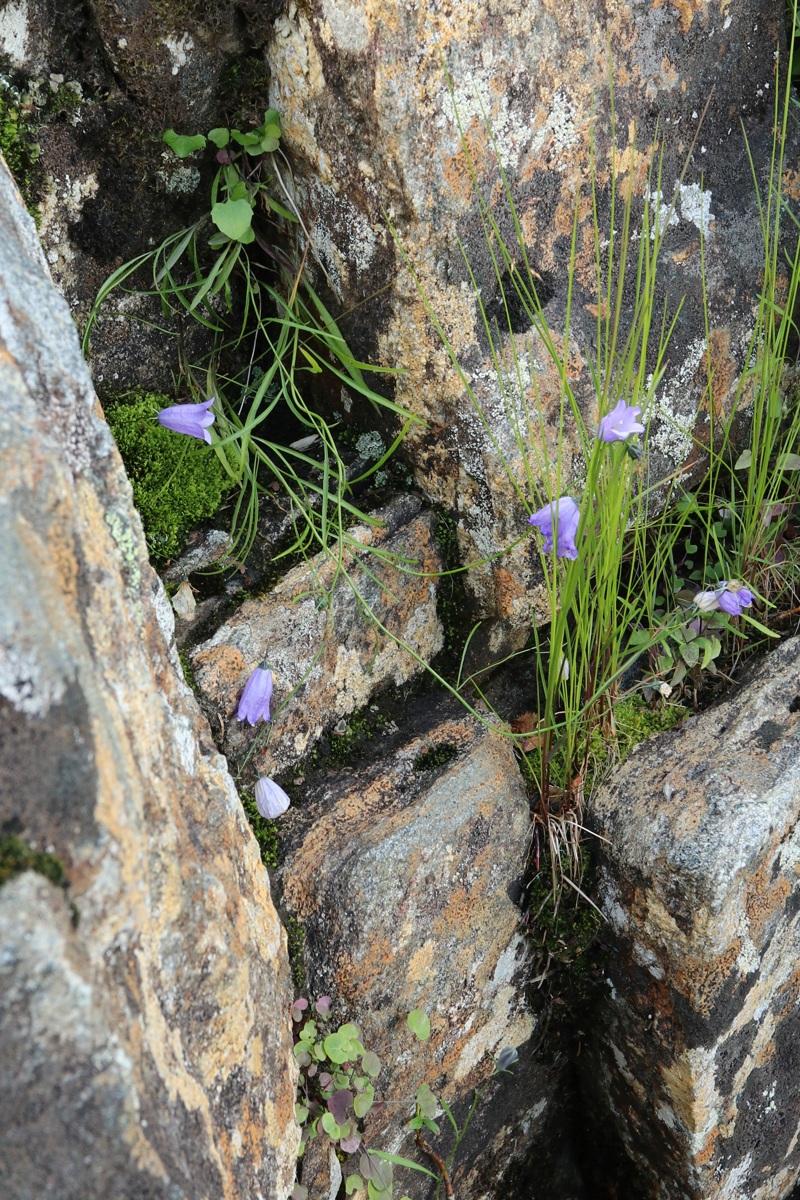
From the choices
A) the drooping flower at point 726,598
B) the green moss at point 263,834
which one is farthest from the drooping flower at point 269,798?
the drooping flower at point 726,598

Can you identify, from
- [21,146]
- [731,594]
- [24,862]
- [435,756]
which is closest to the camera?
[24,862]

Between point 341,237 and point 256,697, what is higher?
point 341,237

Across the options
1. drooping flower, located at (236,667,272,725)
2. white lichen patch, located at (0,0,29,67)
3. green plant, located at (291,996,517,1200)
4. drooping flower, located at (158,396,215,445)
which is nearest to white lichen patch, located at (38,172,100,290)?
white lichen patch, located at (0,0,29,67)

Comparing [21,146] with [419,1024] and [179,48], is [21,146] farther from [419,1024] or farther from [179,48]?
[419,1024]

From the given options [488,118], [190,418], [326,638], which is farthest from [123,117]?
[326,638]

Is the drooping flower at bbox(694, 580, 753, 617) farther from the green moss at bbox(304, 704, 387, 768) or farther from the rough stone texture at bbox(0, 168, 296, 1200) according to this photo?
the rough stone texture at bbox(0, 168, 296, 1200)

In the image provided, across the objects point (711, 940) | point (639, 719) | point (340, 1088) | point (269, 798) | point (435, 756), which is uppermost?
point (269, 798)
